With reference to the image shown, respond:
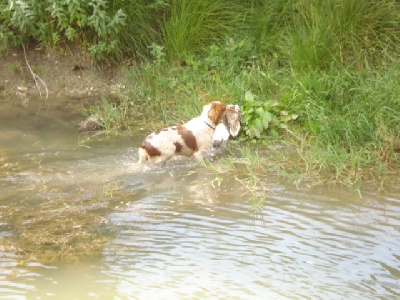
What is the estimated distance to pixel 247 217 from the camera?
214 inches

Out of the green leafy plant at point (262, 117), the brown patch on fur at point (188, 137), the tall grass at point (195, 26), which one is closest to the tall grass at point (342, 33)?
the green leafy plant at point (262, 117)

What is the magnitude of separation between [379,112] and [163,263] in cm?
308

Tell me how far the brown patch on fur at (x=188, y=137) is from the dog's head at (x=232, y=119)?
0.43 meters

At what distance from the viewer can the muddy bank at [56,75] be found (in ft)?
30.2

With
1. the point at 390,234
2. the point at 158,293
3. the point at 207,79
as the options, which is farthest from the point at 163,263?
the point at 207,79

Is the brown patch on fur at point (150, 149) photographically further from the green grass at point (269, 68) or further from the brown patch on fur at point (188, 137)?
the green grass at point (269, 68)

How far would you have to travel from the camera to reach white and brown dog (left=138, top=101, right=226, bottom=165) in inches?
255

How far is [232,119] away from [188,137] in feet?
1.75

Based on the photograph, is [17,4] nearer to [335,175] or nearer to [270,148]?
[270,148]

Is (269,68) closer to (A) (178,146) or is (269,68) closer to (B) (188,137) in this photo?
(B) (188,137)

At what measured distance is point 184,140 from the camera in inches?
260

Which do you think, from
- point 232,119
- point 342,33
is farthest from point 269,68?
point 232,119

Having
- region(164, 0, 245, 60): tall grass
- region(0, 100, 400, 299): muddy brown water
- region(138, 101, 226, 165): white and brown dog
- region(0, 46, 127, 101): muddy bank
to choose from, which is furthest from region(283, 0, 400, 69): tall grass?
region(0, 46, 127, 101): muddy bank

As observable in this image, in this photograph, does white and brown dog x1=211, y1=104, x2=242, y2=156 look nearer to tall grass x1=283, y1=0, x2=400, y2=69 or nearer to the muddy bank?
tall grass x1=283, y1=0, x2=400, y2=69
